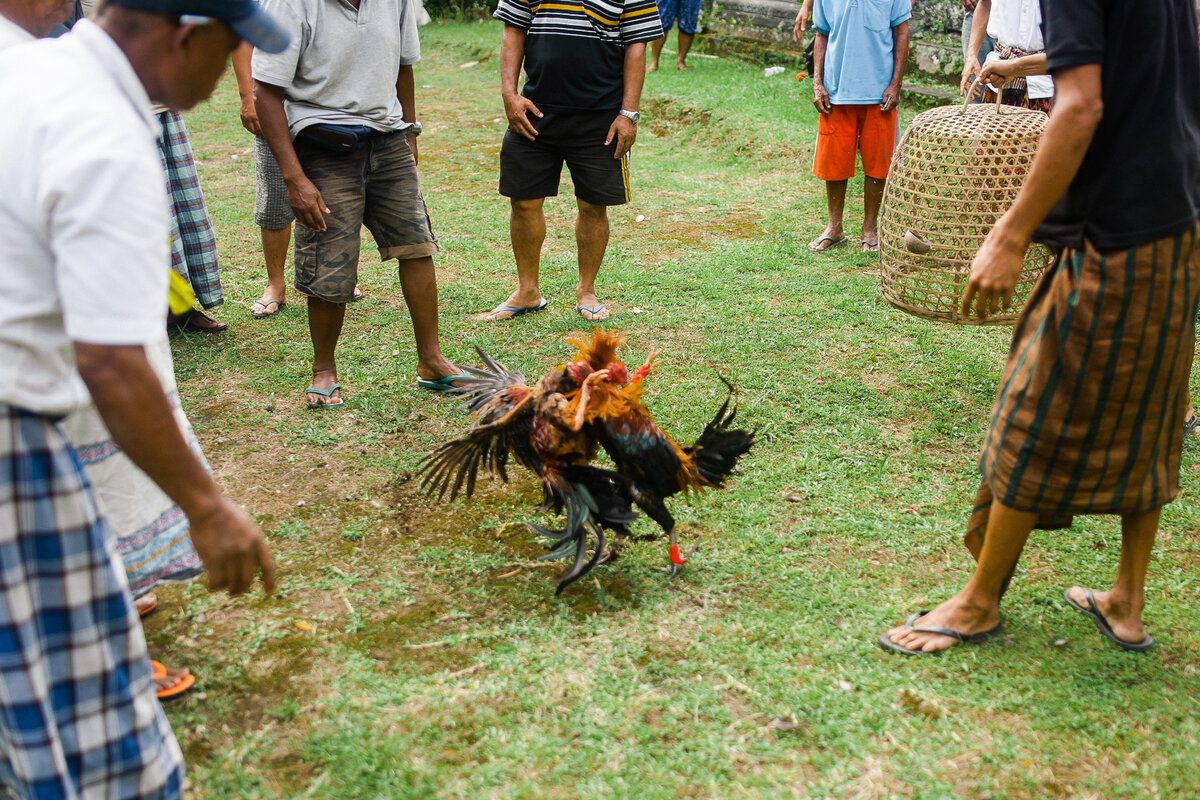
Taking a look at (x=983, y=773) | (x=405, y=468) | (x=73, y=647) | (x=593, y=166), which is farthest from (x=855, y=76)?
(x=73, y=647)

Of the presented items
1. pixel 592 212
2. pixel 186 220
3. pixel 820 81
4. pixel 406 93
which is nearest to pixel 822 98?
pixel 820 81

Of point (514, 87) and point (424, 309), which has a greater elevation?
point (514, 87)

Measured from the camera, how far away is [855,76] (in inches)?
264

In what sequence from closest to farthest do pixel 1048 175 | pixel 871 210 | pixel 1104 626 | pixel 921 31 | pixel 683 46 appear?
pixel 1048 175
pixel 1104 626
pixel 871 210
pixel 921 31
pixel 683 46

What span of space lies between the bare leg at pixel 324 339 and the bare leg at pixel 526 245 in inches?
50.3

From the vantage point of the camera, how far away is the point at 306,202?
4137 mm

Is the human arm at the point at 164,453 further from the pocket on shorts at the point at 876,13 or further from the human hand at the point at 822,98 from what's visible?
the pocket on shorts at the point at 876,13

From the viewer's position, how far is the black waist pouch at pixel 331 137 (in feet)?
13.6

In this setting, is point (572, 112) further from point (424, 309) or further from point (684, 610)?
point (684, 610)

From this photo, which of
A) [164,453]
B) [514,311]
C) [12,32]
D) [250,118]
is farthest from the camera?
[514,311]

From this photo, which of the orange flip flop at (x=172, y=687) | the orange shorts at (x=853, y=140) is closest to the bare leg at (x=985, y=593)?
the orange flip flop at (x=172, y=687)

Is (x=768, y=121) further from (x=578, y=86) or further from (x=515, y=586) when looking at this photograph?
(x=515, y=586)

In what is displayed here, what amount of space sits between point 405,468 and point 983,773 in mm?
2574

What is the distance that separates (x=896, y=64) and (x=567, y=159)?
266cm
